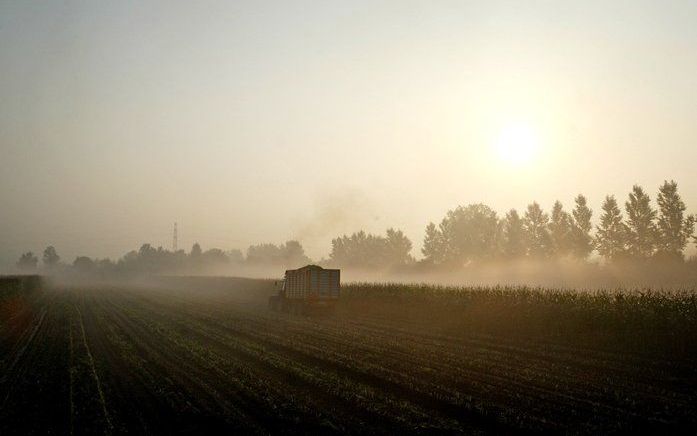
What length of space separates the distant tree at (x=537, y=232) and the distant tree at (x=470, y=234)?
347 inches

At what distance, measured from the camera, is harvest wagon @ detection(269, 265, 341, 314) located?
30016 millimetres

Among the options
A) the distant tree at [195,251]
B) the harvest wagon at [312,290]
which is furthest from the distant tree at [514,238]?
the distant tree at [195,251]

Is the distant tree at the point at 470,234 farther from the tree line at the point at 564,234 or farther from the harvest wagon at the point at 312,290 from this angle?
the harvest wagon at the point at 312,290

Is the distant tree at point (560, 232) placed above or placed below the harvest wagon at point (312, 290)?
above

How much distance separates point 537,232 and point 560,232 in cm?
442

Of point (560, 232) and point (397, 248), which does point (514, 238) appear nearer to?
point (560, 232)

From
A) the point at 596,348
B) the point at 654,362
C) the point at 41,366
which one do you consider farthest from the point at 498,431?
the point at 41,366

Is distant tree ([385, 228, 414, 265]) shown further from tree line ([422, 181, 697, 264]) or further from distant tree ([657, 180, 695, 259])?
distant tree ([657, 180, 695, 259])

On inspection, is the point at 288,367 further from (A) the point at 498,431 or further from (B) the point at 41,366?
(B) the point at 41,366

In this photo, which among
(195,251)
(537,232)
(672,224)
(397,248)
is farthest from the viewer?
(195,251)

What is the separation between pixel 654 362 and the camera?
14.4 meters

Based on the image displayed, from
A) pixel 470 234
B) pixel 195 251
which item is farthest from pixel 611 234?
pixel 195 251

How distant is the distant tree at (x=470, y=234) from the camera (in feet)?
280

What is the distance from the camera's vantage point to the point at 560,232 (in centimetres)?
7062
